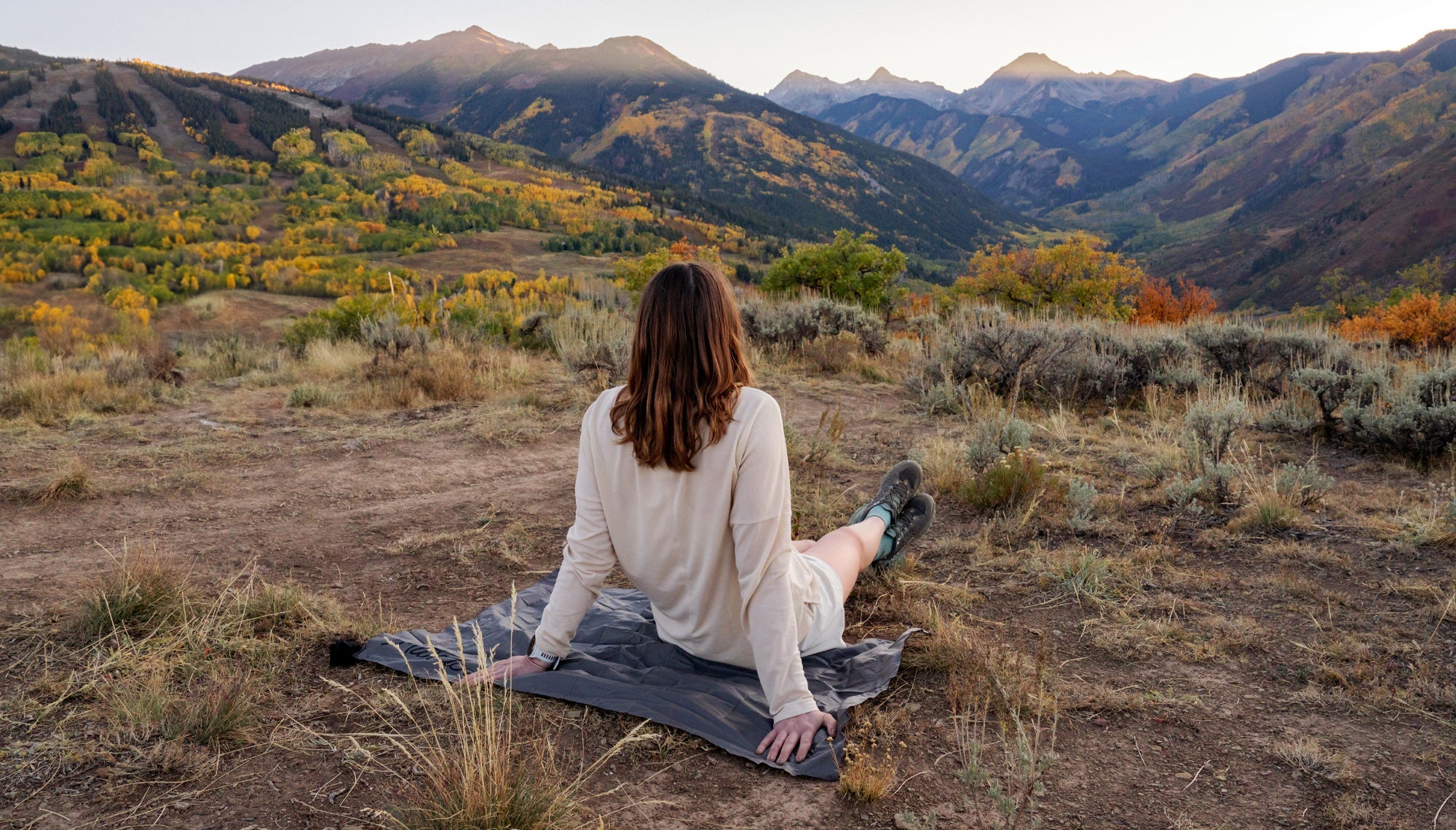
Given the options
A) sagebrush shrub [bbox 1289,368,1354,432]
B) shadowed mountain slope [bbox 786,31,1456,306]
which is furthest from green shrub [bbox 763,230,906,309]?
shadowed mountain slope [bbox 786,31,1456,306]

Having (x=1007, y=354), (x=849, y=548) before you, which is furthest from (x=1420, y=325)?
(x=849, y=548)

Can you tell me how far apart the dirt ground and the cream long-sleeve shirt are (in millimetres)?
304

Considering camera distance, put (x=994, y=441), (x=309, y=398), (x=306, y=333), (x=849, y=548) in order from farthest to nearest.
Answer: (x=306, y=333), (x=309, y=398), (x=994, y=441), (x=849, y=548)

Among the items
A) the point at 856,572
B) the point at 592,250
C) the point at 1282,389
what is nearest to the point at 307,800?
the point at 856,572

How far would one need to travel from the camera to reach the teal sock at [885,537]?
3.17 m

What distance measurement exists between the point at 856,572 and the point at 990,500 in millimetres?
1592

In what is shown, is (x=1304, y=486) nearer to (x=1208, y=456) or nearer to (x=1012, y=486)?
(x=1208, y=456)

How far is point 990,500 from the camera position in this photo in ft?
13.4

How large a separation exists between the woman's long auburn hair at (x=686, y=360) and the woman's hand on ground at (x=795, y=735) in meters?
0.73

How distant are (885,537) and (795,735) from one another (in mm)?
A: 1382

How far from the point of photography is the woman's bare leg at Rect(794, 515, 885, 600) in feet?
8.80

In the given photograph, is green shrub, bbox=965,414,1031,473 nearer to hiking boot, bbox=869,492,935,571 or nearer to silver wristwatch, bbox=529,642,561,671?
hiking boot, bbox=869,492,935,571

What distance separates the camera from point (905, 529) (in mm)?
3244

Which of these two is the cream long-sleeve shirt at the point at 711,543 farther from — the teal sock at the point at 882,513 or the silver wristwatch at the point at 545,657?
the teal sock at the point at 882,513
